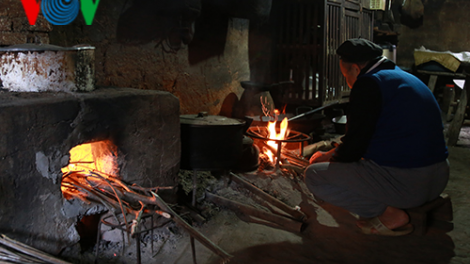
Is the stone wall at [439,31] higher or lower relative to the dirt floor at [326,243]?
higher

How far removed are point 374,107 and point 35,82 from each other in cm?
257

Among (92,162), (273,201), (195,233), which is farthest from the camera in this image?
(273,201)

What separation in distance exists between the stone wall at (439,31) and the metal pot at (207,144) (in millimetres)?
10747

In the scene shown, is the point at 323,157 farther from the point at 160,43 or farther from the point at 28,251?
the point at 160,43

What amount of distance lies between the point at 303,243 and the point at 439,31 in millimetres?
11637

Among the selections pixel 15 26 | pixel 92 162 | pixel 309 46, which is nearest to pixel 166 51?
pixel 15 26

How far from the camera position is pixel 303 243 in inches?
128

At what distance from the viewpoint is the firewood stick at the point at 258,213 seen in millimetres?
3463

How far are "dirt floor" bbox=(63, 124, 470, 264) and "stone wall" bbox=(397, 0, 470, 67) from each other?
986cm

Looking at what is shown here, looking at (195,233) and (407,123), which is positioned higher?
(407,123)

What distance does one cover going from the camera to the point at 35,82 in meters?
2.83

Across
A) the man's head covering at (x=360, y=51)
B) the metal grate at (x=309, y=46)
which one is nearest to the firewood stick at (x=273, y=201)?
the man's head covering at (x=360, y=51)

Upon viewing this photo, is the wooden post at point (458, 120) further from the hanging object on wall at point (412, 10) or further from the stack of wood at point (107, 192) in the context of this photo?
the stack of wood at point (107, 192)

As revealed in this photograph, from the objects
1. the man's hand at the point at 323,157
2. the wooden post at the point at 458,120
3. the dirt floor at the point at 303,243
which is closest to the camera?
the dirt floor at the point at 303,243
